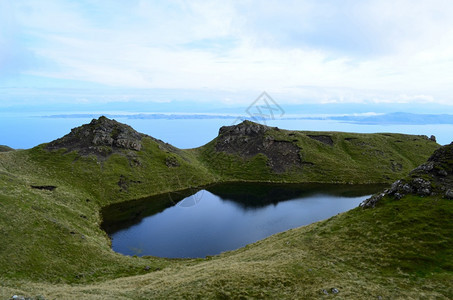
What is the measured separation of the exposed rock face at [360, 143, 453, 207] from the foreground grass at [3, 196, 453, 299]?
73.2 inches

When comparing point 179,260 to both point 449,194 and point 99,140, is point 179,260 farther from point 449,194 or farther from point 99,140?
point 99,140

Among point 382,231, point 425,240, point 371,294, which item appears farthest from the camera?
point 382,231

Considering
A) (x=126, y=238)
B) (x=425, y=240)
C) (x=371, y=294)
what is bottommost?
(x=126, y=238)

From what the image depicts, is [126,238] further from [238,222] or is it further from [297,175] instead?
[297,175]

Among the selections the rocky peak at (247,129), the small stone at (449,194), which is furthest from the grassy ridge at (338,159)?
the small stone at (449,194)

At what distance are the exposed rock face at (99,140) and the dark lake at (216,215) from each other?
3388cm

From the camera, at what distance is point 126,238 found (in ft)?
190


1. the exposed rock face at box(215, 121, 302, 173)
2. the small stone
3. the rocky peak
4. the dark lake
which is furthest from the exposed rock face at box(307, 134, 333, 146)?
the small stone

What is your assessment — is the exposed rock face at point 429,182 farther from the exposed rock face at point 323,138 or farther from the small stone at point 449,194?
the exposed rock face at point 323,138

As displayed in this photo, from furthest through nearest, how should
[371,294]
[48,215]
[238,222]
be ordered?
[238,222] < [48,215] < [371,294]

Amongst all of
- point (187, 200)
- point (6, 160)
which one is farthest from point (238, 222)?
point (6, 160)

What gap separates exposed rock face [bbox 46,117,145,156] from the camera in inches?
4053

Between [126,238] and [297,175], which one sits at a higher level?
[297,175]

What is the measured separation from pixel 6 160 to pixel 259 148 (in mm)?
107563
